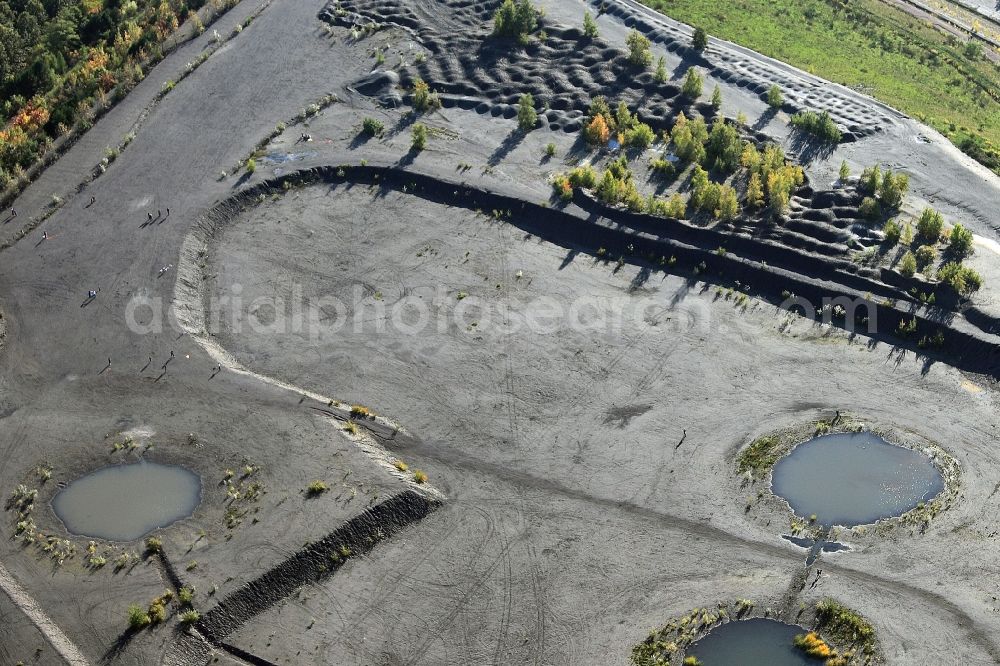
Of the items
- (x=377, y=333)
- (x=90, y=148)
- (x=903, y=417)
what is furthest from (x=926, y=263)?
(x=90, y=148)

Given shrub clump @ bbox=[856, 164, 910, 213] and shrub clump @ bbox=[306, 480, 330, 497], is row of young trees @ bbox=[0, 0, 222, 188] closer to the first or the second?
→ shrub clump @ bbox=[306, 480, 330, 497]

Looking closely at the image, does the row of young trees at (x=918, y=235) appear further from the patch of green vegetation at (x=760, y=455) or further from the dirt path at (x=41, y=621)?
the dirt path at (x=41, y=621)

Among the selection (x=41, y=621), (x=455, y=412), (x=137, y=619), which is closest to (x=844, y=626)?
(x=455, y=412)

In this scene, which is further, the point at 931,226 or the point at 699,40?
the point at 699,40

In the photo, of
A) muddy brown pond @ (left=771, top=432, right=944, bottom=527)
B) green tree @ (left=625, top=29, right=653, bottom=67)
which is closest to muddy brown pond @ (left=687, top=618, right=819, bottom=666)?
muddy brown pond @ (left=771, top=432, right=944, bottom=527)

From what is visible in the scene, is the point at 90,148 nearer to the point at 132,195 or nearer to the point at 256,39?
the point at 132,195

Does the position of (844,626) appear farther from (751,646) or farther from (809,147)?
(809,147)
